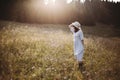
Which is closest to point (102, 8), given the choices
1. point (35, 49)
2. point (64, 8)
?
point (64, 8)

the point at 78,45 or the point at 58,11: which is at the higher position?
the point at 58,11

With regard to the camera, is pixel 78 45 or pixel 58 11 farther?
pixel 58 11

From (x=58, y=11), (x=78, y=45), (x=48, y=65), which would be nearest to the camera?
(x=48, y=65)

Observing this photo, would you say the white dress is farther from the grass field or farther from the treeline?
the treeline

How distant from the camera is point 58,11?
5972 centimetres

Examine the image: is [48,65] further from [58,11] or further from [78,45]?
[58,11]

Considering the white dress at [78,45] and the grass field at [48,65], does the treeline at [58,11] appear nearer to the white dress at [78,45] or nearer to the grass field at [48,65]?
the grass field at [48,65]

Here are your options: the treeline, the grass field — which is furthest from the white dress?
the treeline

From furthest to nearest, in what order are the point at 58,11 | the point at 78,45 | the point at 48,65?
the point at 58,11, the point at 78,45, the point at 48,65

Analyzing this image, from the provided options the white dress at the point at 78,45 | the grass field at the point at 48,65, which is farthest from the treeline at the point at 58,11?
the white dress at the point at 78,45

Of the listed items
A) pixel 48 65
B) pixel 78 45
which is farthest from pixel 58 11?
pixel 48 65

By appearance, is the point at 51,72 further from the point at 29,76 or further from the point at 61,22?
the point at 61,22

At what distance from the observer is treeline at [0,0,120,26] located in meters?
44.4

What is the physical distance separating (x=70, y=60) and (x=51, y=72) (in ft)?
10.3
